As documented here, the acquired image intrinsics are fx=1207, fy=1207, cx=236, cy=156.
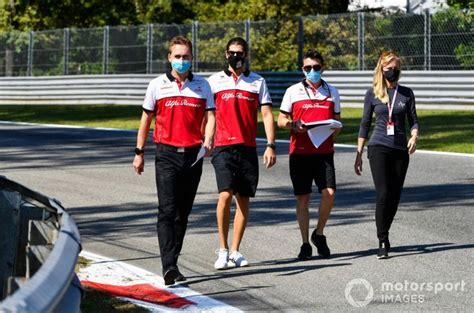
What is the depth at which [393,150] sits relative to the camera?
10664 mm

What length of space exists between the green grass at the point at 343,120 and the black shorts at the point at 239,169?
412 inches

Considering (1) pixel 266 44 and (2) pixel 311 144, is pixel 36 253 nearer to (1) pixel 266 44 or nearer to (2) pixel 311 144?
(2) pixel 311 144

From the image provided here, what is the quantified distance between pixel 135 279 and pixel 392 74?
2.96m

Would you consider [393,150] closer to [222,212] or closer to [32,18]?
[222,212]

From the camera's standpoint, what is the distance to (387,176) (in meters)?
10.7

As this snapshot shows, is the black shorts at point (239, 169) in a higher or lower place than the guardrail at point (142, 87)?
lower

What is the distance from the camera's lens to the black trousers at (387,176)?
1067 centimetres

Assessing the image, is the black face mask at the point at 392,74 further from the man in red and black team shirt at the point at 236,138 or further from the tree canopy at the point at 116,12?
the tree canopy at the point at 116,12

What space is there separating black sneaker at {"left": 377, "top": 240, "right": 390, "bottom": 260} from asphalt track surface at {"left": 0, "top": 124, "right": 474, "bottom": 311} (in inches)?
2.6

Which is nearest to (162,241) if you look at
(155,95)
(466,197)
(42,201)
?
(155,95)

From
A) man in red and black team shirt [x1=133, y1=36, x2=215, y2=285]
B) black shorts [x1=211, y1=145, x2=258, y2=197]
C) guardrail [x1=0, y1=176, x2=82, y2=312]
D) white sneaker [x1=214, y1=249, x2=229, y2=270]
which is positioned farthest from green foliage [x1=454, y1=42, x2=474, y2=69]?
guardrail [x1=0, y1=176, x2=82, y2=312]

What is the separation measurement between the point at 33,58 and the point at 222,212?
3106 cm

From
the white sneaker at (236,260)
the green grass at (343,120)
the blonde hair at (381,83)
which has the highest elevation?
the blonde hair at (381,83)

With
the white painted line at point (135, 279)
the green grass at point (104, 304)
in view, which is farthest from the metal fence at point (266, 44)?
the green grass at point (104, 304)
